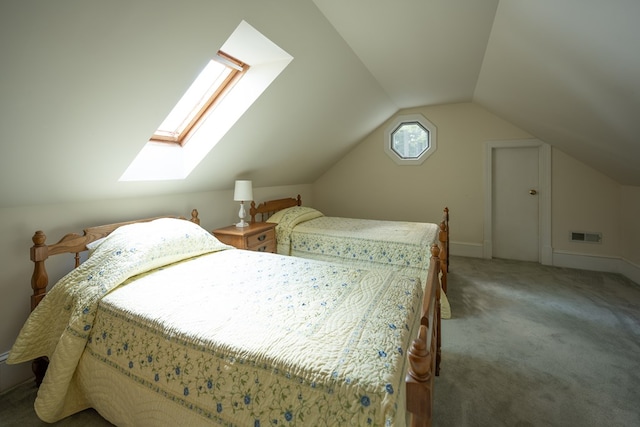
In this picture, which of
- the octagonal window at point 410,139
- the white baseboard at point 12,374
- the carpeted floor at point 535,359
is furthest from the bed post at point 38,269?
the octagonal window at point 410,139

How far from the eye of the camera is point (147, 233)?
1991 millimetres

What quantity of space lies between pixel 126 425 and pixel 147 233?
42.2 inches

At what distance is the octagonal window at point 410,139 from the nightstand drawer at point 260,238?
2565 mm

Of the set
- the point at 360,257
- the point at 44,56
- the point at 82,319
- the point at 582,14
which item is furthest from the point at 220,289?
the point at 582,14

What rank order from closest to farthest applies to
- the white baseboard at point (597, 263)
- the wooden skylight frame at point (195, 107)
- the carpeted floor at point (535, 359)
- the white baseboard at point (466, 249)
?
the carpeted floor at point (535, 359) < the wooden skylight frame at point (195, 107) < the white baseboard at point (597, 263) < the white baseboard at point (466, 249)

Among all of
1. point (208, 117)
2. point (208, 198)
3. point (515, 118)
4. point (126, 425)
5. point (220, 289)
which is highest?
point (515, 118)

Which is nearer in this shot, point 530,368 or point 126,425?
point 126,425

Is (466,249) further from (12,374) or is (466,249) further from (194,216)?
(12,374)

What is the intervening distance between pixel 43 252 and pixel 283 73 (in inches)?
77.6

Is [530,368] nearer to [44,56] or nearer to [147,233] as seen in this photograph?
[147,233]

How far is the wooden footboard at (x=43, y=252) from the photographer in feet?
5.70

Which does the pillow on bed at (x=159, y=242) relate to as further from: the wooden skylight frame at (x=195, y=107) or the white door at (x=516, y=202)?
the white door at (x=516, y=202)

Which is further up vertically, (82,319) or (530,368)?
(82,319)

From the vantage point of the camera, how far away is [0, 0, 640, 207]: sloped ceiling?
132cm
